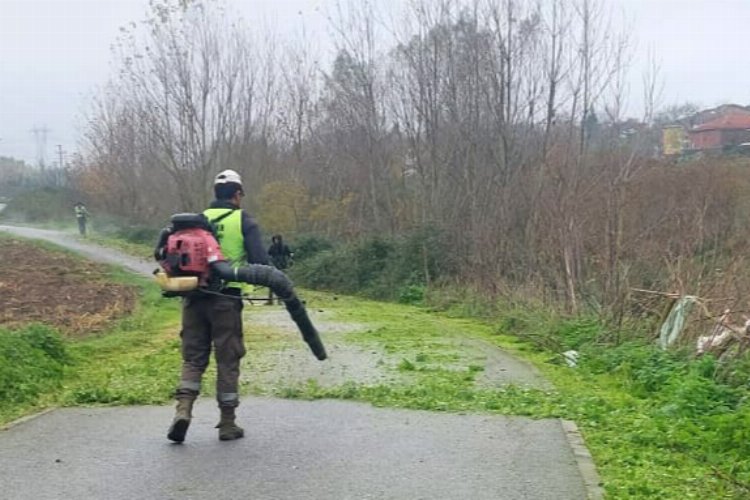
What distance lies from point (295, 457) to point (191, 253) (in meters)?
1.72

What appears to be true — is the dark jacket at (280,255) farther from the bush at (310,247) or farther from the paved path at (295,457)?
the bush at (310,247)

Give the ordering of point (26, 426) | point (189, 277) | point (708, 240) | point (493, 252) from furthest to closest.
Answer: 1. point (493, 252)
2. point (708, 240)
3. point (26, 426)
4. point (189, 277)

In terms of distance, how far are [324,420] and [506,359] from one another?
5.50 metres

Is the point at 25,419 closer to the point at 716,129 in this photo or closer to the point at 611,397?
the point at 611,397

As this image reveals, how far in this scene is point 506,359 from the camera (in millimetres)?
13484

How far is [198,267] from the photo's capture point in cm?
743

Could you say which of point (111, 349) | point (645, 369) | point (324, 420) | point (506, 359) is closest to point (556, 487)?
point (324, 420)

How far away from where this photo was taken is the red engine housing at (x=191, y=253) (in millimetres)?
7434

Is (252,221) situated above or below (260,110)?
below

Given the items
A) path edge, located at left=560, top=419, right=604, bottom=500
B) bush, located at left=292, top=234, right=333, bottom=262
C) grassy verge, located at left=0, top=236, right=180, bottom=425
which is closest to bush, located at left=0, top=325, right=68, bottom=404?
grassy verge, located at left=0, top=236, right=180, bottom=425

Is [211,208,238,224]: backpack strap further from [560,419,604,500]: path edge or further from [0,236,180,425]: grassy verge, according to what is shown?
[560,419,604,500]: path edge

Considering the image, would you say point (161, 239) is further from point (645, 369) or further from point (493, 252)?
point (493, 252)

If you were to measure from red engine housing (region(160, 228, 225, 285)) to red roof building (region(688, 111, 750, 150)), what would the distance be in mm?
33751

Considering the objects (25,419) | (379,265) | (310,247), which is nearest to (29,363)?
(25,419)
